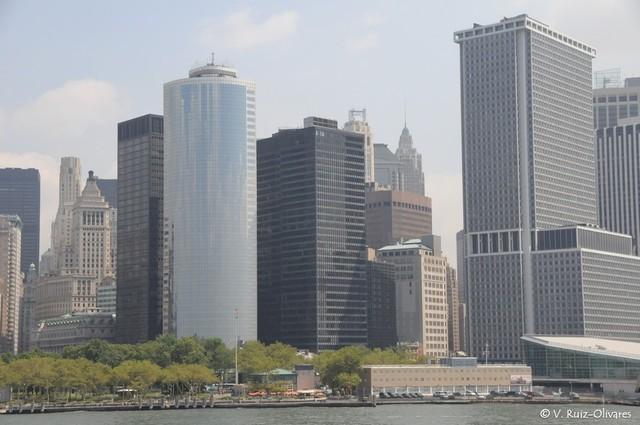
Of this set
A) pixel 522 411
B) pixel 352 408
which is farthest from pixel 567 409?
pixel 352 408

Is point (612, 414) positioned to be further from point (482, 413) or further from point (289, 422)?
point (289, 422)

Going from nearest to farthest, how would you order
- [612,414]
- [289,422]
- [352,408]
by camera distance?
[289,422] < [612,414] < [352,408]

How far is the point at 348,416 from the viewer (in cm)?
17188

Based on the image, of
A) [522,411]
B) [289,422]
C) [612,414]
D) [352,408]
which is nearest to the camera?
[289,422]

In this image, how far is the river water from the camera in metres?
158

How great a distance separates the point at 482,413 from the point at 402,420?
19634mm

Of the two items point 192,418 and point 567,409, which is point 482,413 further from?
point 192,418

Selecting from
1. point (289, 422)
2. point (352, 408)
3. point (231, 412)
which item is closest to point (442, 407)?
point (352, 408)

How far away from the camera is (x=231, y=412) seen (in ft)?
626

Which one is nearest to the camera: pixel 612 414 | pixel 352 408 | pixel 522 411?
pixel 612 414

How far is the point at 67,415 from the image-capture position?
19100cm

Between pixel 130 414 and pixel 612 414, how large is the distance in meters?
68.1

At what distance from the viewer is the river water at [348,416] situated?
6225 inches

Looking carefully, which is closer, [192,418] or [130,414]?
[192,418]
